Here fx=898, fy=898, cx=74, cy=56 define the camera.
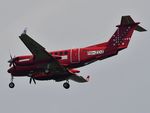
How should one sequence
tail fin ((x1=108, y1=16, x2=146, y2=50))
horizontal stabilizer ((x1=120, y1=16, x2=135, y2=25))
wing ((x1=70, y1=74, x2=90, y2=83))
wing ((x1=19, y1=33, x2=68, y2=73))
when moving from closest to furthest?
wing ((x1=19, y1=33, x2=68, y2=73)) → horizontal stabilizer ((x1=120, y1=16, x2=135, y2=25)) → tail fin ((x1=108, y1=16, x2=146, y2=50)) → wing ((x1=70, y1=74, x2=90, y2=83))

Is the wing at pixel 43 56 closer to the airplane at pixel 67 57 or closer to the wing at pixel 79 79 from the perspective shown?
the airplane at pixel 67 57

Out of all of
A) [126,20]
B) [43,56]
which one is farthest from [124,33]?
[43,56]

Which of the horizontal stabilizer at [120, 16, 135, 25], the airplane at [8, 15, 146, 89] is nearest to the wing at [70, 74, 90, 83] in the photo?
the airplane at [8, 15, 146, 89]

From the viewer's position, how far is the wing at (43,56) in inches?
4171

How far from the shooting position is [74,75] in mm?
111562

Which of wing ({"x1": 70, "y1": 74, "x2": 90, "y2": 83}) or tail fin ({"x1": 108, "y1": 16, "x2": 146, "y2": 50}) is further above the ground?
tail fin ({"x1": 108, "y1": 16, "x2": 146, "y2": 50})

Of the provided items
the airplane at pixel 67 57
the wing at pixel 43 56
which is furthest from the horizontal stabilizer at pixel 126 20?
the wing at pixel 43 56

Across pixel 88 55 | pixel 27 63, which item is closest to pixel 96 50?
pixel 88 55

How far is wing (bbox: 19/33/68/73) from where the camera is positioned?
105938 millimetres

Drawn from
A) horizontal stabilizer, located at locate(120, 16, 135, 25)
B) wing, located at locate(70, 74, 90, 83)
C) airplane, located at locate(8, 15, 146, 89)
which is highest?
horizontal stabilizer, located at locate(120, 16, 135, 25)

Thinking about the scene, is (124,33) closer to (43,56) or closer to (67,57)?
(67,57)

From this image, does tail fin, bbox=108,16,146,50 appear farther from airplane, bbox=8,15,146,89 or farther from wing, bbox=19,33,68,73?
wing, bbox=19,33,68,73

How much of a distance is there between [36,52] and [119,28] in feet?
34.3

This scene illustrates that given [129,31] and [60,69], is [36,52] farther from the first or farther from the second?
[129,31]
